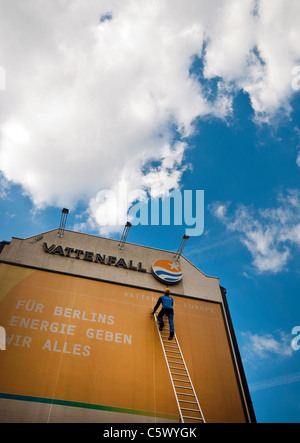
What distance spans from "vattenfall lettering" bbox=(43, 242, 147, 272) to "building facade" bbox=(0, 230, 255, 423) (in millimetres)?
41

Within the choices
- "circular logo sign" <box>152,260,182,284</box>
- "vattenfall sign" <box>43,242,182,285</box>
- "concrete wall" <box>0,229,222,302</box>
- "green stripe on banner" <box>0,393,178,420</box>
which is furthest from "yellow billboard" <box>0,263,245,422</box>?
"vattenfall sign" <box>43,242,182,285</box>

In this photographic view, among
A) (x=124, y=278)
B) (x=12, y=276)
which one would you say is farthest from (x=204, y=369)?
(x=12, y=276)

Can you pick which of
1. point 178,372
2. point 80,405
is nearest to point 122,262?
point 178,372

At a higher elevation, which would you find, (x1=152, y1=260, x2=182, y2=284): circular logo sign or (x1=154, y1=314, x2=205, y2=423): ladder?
(x1=152, y1=260, x2=182, y2=284): circular logo sign

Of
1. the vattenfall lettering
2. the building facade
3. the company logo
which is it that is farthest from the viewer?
the vattenfall lettering

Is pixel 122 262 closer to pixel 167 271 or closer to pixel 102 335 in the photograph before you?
pixel 167 271

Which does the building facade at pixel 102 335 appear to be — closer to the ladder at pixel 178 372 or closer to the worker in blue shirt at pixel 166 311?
the ladder at pixel 178 372

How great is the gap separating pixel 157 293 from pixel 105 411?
455 cm

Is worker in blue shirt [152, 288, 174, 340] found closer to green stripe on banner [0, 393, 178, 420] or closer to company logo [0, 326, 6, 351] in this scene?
green stripe on banner [0, 393, 178, 420]

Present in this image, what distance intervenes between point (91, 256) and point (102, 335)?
3.34 m

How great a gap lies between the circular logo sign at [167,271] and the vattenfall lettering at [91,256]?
21.7 inches

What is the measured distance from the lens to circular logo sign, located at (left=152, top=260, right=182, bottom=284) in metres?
12.3
